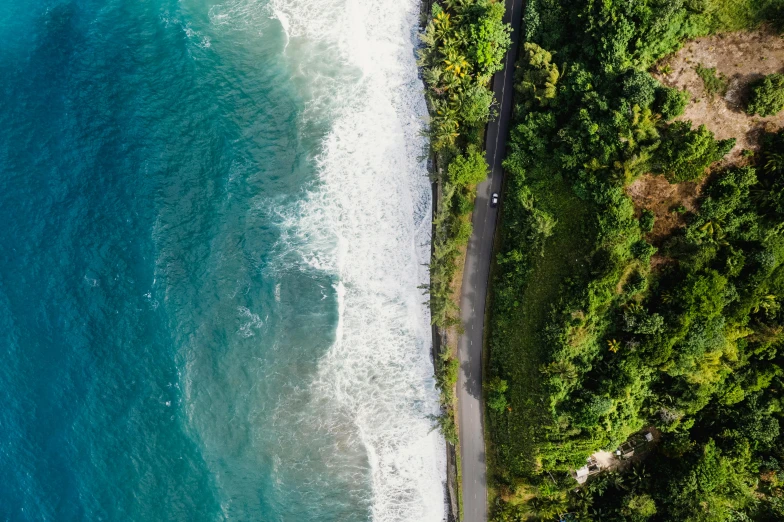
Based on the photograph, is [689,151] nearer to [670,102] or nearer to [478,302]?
[670,102]

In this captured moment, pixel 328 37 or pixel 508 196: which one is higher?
pixel 328 37

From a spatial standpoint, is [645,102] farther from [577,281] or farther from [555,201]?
[577,281]

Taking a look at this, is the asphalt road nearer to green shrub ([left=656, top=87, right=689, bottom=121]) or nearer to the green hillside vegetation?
the green hillside vegetation

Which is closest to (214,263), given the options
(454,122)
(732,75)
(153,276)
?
(153,276)

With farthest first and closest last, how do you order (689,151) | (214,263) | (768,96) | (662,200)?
1. (214,263)
2. (662,200)
3. (689,151)
4. (768,96)

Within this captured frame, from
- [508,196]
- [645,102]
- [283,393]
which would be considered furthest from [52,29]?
[645,102]

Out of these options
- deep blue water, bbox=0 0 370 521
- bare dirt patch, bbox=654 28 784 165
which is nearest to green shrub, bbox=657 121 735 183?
bare dirt patch, bbox=654 28 784 165

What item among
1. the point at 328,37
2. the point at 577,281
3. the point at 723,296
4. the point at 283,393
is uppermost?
the point at 328,37
